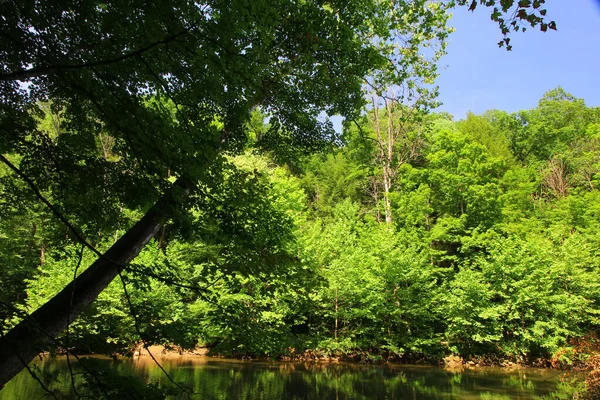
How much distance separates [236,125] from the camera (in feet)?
16.9

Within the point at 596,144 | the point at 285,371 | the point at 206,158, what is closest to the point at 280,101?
the point at 206,158

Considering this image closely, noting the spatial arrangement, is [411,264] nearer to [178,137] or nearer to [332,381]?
[332,381]

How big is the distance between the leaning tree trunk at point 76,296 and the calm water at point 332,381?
18.0 feet

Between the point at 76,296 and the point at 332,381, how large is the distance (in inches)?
423

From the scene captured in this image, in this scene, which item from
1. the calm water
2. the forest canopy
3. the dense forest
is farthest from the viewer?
the calm water

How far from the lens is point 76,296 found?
405 centimetres

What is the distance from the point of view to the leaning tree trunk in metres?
3.08

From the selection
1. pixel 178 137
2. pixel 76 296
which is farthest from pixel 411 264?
pixel 178 137

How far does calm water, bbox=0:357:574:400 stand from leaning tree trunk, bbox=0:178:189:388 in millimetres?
5473

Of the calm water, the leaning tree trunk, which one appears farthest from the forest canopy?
the calm water

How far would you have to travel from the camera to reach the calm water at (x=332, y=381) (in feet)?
34.8

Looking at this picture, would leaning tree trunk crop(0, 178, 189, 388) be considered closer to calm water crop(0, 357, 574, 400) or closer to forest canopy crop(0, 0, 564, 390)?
forest canopy crop(0, 0, 564, 390)

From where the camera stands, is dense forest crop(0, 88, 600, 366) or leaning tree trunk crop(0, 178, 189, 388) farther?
dense forest crop(0, 88, 600, 366)

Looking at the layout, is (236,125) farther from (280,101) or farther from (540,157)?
(540,157)
